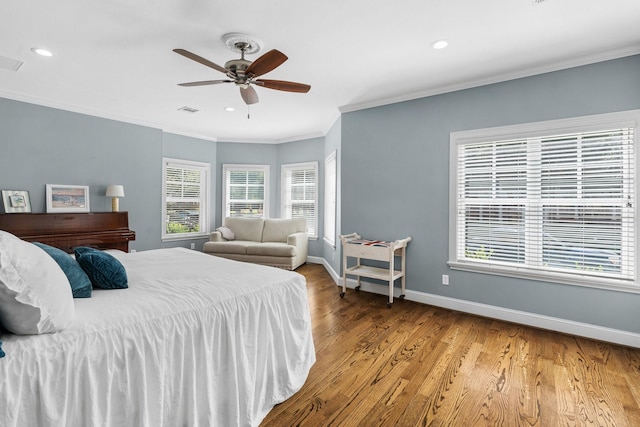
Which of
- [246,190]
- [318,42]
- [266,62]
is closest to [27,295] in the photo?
[266,62]

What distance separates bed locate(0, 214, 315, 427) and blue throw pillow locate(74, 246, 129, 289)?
0.04 m

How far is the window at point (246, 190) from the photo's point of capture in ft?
22.0

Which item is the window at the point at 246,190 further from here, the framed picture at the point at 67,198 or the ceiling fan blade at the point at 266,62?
the ceiling fan blade at the point at 266,62

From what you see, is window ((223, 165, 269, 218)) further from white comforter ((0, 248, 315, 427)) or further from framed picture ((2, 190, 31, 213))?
white comforter ((0, 248, 315, 427))

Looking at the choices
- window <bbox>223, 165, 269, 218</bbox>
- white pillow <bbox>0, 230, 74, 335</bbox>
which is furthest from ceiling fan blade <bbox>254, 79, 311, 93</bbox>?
window <bbox>223, 165, 269, 218</bbox>

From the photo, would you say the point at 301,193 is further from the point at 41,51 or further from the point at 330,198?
the point at 41,51

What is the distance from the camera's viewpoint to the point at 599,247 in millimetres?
2812

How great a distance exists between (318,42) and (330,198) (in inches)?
124

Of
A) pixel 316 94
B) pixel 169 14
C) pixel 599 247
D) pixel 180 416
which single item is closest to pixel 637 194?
pixel 599 247

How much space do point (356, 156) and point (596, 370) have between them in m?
3.24

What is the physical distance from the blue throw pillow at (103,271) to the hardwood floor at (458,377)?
1135mm

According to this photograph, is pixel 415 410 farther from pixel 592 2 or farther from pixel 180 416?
pixel 592 2

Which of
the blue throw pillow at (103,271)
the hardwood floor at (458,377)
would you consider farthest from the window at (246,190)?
the blue throw pillow at (103,271)

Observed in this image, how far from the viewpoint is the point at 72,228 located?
14.0ft
